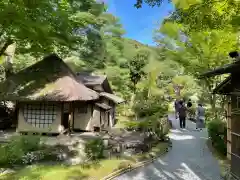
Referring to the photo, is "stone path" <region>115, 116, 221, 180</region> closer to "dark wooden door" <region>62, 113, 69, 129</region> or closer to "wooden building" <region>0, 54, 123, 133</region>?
"wooden building" <region>0, 54, 123, 133</region>

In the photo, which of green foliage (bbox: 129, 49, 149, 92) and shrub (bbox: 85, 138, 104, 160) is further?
green foliage (bbox: 129, 49, 149, 92)

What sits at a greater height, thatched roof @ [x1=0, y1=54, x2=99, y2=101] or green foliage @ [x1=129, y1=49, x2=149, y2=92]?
green foliage @ [x1=129, y1=49, x2=149, y2=92]

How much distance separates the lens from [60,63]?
18.1 m

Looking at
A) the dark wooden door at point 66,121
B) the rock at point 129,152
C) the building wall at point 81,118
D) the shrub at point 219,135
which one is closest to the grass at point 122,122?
the building wall at point 81,118

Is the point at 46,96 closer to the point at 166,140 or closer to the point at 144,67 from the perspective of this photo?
the point at 166,140

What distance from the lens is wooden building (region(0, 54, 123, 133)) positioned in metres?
15.6

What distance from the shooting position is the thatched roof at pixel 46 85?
15.4m

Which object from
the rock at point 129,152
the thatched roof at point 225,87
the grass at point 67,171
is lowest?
the grass at point 67,171

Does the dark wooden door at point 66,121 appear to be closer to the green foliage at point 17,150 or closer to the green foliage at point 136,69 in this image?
the green foliage at point 17,150

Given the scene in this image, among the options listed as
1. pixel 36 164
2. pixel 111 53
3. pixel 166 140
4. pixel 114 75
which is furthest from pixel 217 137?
pixel 111 53

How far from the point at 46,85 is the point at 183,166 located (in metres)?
9.68

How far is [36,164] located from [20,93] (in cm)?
679

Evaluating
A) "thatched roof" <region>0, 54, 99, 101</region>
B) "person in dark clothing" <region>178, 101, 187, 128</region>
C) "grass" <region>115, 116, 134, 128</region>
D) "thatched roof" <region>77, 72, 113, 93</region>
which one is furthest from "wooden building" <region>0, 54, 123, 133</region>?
"person in dark clothing" <region>178, 101, 187, 128</region>

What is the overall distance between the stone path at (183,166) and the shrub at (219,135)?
0.55 m
